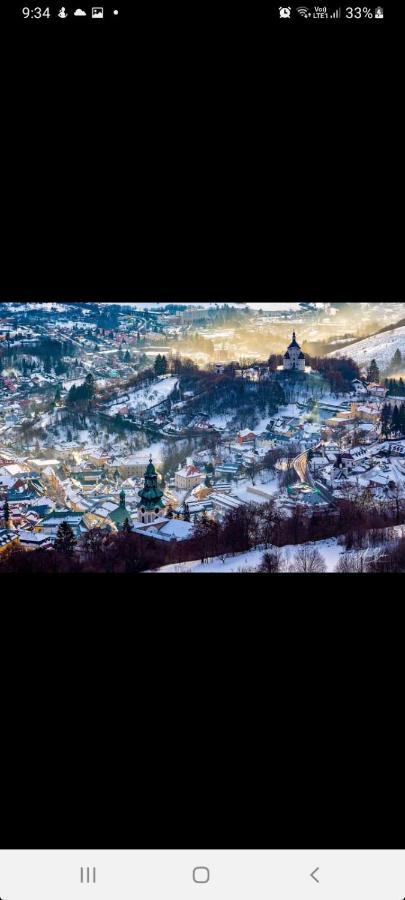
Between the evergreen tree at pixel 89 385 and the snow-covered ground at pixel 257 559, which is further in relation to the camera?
the evergreen tree at pixel 89 385

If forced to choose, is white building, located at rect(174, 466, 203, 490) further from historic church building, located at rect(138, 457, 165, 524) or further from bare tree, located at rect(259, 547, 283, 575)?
bare tree, located at rect(259, 547, 283, 575)

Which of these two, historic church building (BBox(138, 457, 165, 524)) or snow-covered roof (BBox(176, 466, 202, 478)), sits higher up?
snow-covered roof (BBox(176, 466, 202, 478))

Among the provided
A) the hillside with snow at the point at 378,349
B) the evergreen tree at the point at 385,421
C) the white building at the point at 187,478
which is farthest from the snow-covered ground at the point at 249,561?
the hillside with snow at the point at 378,349

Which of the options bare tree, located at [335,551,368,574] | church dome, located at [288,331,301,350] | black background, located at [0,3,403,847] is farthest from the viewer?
church dome, located at [288,331,301,350]
